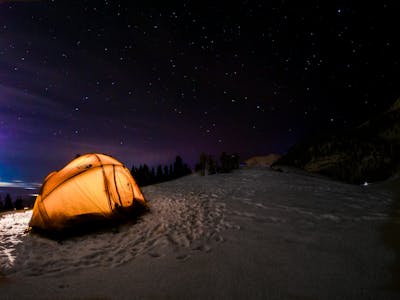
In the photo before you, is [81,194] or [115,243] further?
[81,194]

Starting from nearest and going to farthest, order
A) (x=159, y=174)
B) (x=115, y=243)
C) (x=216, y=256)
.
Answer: (x=216, y=256)
(x=115, y=243)
(x=159, y=174)

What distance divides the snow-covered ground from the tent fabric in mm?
580

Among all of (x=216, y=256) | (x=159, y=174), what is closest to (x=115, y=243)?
(x=216, y=256)

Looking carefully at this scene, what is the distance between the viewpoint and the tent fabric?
20.9 ft

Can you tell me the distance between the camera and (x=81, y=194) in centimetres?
667

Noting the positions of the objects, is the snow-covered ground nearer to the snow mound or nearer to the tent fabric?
the snow mound

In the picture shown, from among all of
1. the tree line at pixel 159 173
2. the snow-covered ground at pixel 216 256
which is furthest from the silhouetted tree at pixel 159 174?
the snow-covered ground at pixel 216 256

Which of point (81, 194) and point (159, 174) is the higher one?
point (159, 174)

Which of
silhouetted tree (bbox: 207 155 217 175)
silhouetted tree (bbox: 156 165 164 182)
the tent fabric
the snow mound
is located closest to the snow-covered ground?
the snow mound

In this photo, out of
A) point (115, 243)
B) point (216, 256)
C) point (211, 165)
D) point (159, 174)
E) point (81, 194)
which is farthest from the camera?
point (159, 174)

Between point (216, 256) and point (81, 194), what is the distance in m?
4.33

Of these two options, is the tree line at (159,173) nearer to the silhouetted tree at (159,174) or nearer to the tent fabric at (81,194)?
the silhouetted tree at (159,174)

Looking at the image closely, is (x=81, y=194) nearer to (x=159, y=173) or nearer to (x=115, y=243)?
(x=115, y=243)

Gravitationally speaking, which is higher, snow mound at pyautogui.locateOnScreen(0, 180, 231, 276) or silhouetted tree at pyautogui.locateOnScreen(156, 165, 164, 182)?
silhouetted tree at pyautogui.locateOnScreen(156, 165, 164, 182)
